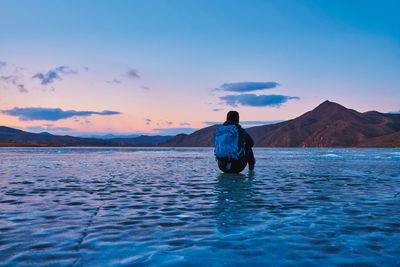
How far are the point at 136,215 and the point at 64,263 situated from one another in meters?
2.53

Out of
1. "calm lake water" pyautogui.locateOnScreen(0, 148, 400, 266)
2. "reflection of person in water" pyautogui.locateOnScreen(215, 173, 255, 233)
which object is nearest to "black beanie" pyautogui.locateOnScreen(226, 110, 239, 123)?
"reflection of person in water" pyautogui.locateOnScreen(215, 173, 255, 233)

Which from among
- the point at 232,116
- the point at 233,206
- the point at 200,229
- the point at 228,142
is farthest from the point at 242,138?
the point at 200,229

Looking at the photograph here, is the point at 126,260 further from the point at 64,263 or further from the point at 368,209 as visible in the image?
the point at 368,209

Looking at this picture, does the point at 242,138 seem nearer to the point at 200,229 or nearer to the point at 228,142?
the point at 228,142

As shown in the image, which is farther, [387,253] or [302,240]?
[302,240]

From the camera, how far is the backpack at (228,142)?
1330 cm

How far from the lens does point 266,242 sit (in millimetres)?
4301

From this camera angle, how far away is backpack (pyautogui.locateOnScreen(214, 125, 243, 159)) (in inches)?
523

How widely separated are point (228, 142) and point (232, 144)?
0.61 ft

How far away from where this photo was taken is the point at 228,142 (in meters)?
13.4

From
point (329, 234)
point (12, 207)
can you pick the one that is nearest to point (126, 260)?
point (329, 234)

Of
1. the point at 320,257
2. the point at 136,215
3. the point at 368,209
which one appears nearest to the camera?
the point at 320,257

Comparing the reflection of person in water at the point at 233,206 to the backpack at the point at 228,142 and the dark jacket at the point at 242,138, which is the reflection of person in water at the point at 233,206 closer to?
the backpack at the point at 228,142

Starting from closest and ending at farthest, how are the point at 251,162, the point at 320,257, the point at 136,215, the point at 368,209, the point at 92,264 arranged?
the point at 92,264 → the point at 320,257 → the point at 136,215 → the point at 368,209 → the point at 251,162
